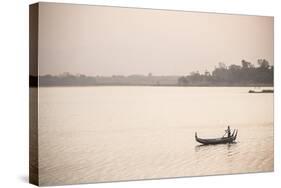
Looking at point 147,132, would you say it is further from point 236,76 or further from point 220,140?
point 236,76

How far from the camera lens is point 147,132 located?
7.77 metres

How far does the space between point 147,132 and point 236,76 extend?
1.39 metres

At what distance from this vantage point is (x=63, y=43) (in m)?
7.30

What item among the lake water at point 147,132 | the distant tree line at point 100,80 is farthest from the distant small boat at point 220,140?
the distant tree line at point 100,80

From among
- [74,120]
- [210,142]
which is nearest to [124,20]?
[74,120]

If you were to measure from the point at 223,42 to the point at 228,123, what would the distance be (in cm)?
95

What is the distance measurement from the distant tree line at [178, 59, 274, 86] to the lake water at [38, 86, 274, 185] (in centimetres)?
9

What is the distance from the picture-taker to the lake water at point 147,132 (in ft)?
23.9

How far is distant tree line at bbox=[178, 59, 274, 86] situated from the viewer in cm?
811

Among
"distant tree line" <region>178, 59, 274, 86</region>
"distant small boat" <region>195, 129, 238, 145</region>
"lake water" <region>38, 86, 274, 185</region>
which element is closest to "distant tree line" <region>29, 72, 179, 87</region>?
"lake water" <region>38, 86, 274, 185</region>

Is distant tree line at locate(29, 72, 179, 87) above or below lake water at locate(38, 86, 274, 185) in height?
above

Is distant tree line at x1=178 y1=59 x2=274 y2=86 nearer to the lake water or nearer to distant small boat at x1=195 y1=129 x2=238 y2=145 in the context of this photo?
the lake water

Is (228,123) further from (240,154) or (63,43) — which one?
(63,43)

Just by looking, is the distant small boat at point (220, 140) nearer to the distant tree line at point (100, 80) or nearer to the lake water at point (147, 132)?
the lake water at point (147, 132)
